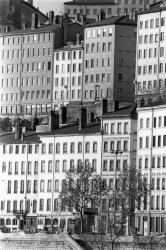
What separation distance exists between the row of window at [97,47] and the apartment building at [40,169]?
60.6ft

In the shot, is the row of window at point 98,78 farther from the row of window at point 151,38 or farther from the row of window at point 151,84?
the row of window at point 151,84

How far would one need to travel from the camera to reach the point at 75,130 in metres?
99.0

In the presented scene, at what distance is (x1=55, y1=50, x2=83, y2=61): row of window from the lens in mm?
123000

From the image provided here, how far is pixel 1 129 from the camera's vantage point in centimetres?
11131

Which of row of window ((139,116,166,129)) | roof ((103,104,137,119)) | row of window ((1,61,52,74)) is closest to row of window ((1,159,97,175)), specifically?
roof ((103,104,137,119))

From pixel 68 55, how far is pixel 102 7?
19.1 meters

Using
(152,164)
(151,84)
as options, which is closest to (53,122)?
(151,84)

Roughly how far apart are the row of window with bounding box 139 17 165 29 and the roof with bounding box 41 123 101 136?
1264 centimetres

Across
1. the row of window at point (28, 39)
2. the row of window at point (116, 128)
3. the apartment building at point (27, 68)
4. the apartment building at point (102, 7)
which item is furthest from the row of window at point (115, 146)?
the apartment building at point (102, 7)

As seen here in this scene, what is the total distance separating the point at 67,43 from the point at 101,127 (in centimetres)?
2963

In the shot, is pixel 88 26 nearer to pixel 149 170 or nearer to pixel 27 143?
pixel 27 143

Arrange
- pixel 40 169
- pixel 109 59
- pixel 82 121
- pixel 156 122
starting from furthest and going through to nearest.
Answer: pixel 109 59 < pixel 82 121 < pixel 40 169 < pixel 156 122

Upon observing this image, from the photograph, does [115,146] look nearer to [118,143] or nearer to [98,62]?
[118,143]

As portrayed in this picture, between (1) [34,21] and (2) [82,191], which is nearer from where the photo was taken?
(2) [82,191]
